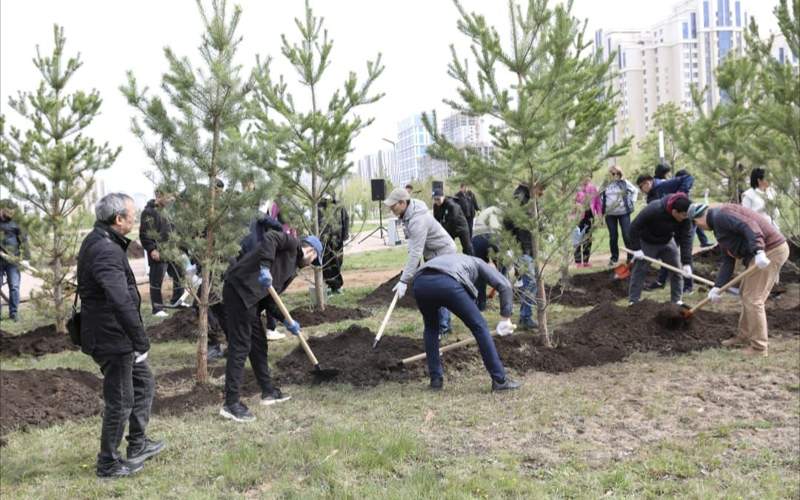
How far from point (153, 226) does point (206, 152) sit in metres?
2.01

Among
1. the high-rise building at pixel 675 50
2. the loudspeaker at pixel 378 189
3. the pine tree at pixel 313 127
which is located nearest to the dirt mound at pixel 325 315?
the pine tree at pixel 313 127

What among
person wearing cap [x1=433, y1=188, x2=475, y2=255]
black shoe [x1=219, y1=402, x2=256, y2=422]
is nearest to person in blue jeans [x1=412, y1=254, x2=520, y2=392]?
black shoe [x1=219, y1=402, x2=256, y2=422]

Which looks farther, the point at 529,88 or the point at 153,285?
the point at 153,285

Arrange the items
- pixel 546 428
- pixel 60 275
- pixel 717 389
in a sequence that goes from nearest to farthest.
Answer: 1. pixel 546 428
2. pixel 717 389
3. pixel 60 275

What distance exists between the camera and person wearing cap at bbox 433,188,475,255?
948cm

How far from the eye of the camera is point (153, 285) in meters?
9.78

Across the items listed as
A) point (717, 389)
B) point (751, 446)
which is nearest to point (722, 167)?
point (717, 389)

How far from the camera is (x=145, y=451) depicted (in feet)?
14.2

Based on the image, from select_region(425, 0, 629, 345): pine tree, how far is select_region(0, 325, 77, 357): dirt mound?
540cm

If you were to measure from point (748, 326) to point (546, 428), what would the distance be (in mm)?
2931

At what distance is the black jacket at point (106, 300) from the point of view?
153 inches

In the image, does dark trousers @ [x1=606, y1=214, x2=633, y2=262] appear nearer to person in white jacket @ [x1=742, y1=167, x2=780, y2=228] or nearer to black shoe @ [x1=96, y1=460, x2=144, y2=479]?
person in white jacket @ [x1=742, y1=167, x2=780, y2=228]

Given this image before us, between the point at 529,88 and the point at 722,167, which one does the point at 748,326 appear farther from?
the point at 722,167

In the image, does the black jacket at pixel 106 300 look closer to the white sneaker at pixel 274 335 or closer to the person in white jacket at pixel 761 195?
the white sneaker at pixel 274 335
